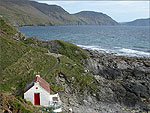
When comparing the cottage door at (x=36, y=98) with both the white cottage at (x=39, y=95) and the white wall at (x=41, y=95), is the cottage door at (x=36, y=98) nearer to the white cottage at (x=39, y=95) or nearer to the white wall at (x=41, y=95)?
the white cottage at (x=39, y=95)

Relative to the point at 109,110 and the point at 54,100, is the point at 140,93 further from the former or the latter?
the point at 54,100

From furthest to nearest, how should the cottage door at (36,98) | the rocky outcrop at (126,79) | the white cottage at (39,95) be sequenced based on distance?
1. the rocky outcrop at (126,79)
2. the cottage door at (36,98)
3. the white cottage at (39,95)

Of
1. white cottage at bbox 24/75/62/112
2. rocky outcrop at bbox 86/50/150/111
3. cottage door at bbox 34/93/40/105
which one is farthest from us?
rocky outcrop at bbox 86/50/150/111

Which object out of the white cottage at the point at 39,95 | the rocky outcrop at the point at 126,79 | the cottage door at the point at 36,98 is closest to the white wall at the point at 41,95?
the white cottage at the point at 39,95

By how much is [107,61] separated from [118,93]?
12879mm

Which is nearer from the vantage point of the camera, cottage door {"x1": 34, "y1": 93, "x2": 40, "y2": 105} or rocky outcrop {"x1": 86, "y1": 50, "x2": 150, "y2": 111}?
cottage door {"x1": 34, "y1": 93, "x2": 40, "y2": 105}

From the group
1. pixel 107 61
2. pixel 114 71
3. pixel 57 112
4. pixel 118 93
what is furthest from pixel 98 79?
pixel 57 112

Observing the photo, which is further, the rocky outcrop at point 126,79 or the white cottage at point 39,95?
the rocky outcrop at point 126,79

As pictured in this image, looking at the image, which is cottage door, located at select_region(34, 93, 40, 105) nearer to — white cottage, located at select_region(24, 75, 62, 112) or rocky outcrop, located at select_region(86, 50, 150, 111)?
white cottage, located at select_region(24, 75, 62, 112)

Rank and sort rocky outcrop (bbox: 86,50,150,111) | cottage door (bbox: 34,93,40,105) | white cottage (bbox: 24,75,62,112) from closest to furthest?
white cottage (bbox: 24,75,62,112) → cottage door (bbox: 34,93,40,105) → rocky outcrop (bbox: 86,50,150,111)

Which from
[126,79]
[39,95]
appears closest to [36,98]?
[39,95]

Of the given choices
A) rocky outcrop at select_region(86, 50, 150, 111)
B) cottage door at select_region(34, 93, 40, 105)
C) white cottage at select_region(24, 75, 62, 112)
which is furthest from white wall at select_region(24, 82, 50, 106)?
rocky outcrop at select_region(86, 50, 150, 111)

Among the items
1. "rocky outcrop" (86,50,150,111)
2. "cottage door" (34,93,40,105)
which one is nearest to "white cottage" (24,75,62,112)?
"cottage door" (34,93,40,105)

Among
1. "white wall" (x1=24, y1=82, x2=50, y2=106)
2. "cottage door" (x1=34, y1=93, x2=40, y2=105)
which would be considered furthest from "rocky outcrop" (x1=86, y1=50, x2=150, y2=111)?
"cottage door" (x1=34, y1=93, x2=40, y2=105)
